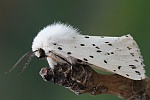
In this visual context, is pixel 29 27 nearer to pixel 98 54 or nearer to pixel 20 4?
pixel 20 4

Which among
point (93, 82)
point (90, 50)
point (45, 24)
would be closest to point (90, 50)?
point (90, 50)

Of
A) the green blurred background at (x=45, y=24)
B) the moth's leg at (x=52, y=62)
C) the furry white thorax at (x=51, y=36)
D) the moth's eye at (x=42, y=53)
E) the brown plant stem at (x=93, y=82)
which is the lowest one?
the brown plant stem at (x=93, y=82)

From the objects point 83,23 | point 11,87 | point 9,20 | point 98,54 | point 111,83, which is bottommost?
point 111,83

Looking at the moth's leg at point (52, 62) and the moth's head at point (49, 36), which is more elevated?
the moth's head at point (49, 36)

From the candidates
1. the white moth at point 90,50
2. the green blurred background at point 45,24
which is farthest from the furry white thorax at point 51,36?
the green blurred background at point 45,24

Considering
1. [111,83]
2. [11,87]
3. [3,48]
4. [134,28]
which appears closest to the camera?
[111,83]

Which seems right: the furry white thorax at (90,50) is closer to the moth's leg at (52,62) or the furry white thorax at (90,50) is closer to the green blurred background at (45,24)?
the moth's leg at (52,62)

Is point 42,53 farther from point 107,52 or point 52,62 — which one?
point 107,52

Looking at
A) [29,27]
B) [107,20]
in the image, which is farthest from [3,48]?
[107,20]
